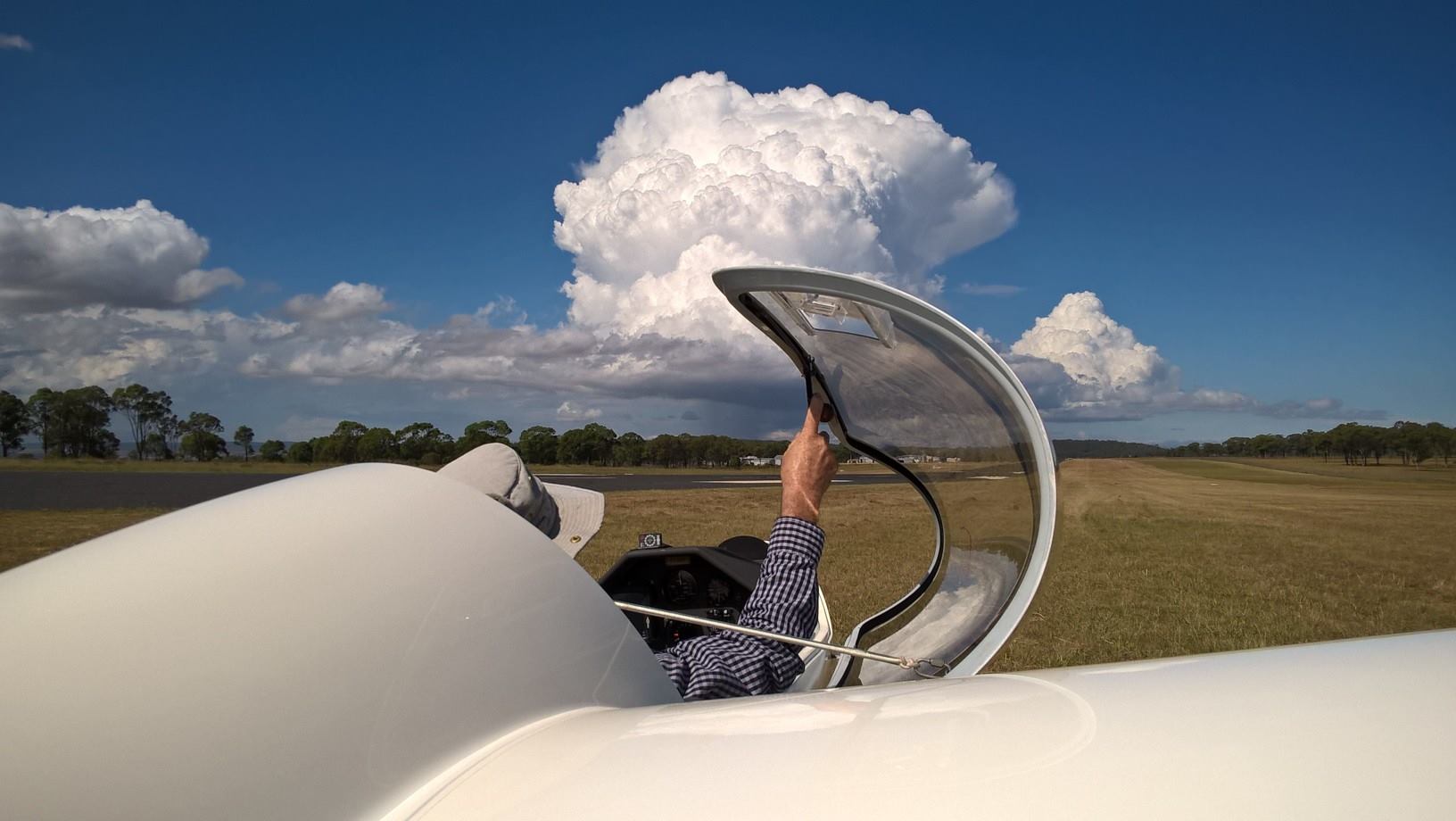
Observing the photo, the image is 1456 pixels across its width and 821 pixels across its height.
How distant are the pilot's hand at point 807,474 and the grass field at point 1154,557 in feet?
1.91

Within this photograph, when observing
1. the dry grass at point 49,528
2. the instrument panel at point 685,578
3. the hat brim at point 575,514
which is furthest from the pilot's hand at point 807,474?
the dry grass at point 49,528

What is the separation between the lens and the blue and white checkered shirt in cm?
156

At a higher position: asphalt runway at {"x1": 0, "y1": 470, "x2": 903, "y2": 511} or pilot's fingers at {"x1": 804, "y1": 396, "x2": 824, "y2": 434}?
pilot's fingers at {"x1": 804, "y1": 396, "x2": 824, "y2": 434}

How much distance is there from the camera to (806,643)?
145 cm

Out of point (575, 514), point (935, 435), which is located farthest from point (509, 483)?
point (935, 435)

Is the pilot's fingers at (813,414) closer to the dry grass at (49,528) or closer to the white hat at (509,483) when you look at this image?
the white hat at (509,483)

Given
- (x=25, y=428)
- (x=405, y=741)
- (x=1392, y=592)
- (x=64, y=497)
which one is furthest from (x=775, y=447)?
(x=25, y=428)

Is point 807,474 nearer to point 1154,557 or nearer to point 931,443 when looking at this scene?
point 931,443

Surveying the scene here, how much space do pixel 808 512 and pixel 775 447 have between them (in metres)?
0.34

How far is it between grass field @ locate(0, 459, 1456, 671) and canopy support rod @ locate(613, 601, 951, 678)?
29 centimetres

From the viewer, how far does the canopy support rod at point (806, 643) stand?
4.32 feet

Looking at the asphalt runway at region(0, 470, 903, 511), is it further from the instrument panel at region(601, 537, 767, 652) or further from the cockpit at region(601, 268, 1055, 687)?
the cockpit at region(601, 268, 1055, 687)

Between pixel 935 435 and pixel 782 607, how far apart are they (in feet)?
2.23

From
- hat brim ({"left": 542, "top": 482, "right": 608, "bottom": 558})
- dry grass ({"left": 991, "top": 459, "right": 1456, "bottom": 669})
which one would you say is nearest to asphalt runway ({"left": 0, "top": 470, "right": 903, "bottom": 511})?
→ dry grass ({"left": 991, "top": 459, "right": 1456, "bottom": 669})
